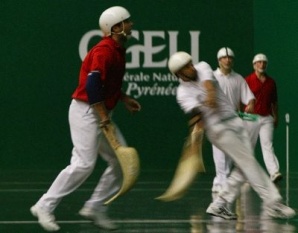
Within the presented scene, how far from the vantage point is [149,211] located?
37.7ft

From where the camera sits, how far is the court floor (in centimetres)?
991

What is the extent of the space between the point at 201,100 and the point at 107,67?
0.98 m

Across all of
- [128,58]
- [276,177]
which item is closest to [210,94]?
[276,177]

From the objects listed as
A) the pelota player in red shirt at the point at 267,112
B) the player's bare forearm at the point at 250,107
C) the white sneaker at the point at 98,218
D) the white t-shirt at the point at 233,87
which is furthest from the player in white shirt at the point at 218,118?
the pelota player in red shirt at the point at 267,112

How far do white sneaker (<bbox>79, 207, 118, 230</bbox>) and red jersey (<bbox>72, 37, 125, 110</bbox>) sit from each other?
0.96 m

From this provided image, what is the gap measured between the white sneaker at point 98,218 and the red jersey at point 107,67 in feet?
3.14

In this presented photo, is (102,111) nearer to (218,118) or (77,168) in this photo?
(77,168)

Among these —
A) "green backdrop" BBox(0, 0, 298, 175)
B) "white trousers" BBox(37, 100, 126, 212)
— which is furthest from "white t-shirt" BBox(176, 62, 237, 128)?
"green backdrop" BBox(0, 0, 298, 175)

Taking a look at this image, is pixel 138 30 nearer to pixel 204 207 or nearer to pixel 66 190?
pixel 204 207

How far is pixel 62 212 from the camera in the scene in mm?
11336

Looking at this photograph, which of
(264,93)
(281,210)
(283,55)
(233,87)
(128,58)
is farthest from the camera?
(128,58)

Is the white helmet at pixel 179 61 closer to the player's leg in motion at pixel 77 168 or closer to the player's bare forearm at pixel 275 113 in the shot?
the player's leg in motion at pixel 77 168

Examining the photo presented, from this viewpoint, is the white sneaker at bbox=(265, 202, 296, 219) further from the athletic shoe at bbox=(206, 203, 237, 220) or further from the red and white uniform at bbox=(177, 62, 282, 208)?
the athletic shoe at bbox=(206, 203, 237, 220)

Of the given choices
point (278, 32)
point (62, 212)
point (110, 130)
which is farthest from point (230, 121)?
point (278, 32)
